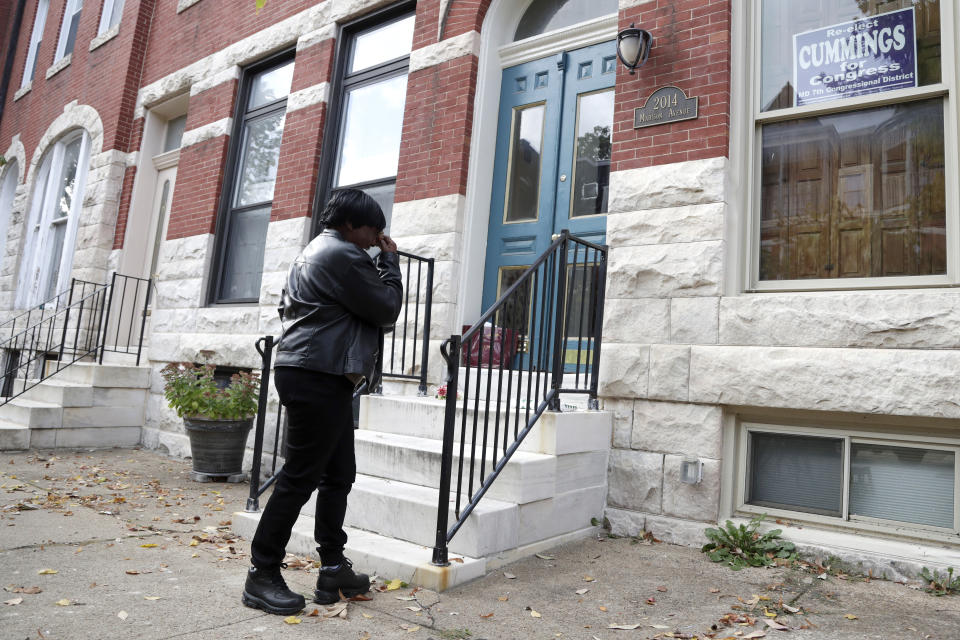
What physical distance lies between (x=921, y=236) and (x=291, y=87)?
608 centimetres

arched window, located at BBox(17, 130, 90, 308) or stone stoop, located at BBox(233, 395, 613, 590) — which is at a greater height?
arched window, located at BBox(17, 130, 90, 308)

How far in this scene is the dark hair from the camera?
2.85 meters

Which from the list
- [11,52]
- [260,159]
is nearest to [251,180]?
[260,159]

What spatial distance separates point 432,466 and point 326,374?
1302mm

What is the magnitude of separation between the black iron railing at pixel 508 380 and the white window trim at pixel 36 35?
12629mm

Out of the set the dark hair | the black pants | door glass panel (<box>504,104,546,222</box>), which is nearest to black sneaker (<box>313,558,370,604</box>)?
the black pants

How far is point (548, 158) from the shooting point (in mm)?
5383

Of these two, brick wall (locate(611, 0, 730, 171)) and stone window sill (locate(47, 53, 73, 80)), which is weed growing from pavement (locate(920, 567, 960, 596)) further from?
stone window sill (locate(47, 53, 73, 80))

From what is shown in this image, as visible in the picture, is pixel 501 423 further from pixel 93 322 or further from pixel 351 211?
pixel 93 322

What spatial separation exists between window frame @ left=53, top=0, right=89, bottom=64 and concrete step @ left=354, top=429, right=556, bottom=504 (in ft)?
37.3

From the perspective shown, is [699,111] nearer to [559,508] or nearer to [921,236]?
[921,236]

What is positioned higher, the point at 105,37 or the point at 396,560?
the point at 105,37

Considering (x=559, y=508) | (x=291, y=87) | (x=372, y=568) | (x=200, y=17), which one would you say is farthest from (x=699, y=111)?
(x=200, y=17)

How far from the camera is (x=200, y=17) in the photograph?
873 cm
